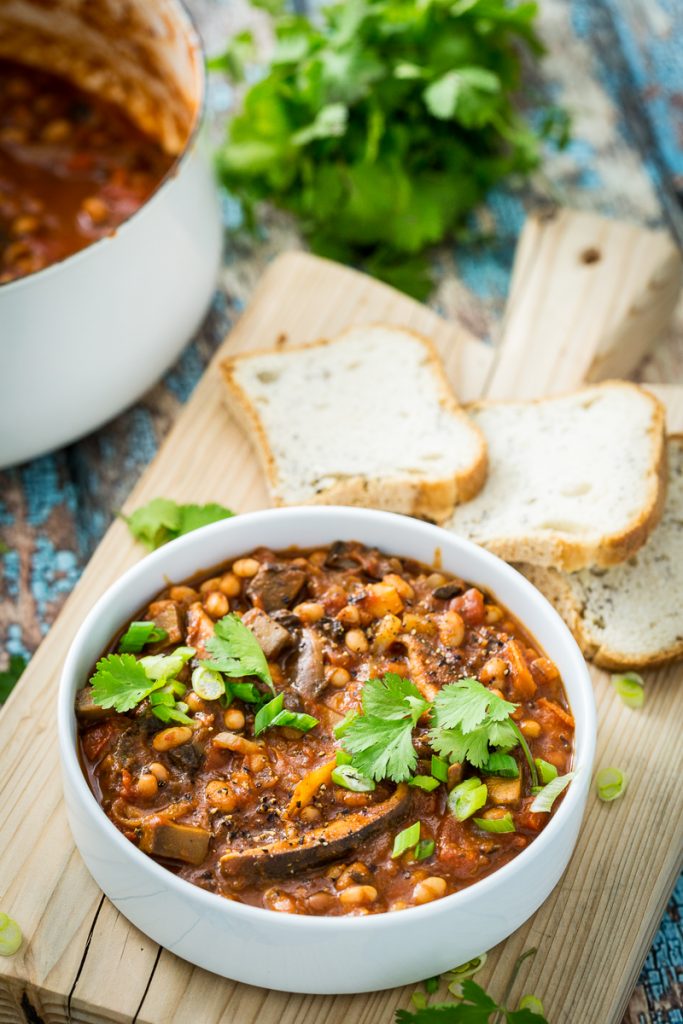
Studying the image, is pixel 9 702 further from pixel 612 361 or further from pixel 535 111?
pixel 535 111

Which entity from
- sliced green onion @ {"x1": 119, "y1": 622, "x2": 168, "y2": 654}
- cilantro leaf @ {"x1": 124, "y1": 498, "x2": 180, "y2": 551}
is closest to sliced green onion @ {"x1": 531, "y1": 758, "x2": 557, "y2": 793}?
sliced green onion @ {"x1": 119, "y1": 622, "x2": 168, "y2": 654}

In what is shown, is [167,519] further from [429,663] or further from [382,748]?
[382,748]

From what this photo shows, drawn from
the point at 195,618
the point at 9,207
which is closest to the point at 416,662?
the point at 195,618

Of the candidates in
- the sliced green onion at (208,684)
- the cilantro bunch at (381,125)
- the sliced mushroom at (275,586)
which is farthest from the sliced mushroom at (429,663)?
the cilantro bunch at (381,125)

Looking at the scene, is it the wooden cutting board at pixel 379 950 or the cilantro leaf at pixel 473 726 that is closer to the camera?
the cilantro leaf at pixel 473 726

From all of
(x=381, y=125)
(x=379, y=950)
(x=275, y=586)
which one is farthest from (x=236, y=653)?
(x=381, y=125)

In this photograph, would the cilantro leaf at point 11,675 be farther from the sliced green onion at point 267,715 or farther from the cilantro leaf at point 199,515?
the sliced green onion at point 267,715
